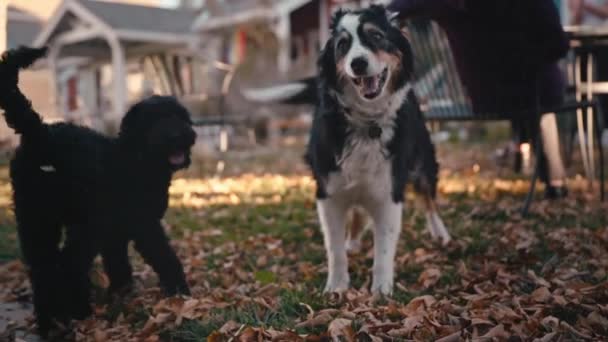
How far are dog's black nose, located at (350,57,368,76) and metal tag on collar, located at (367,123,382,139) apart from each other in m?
0.30

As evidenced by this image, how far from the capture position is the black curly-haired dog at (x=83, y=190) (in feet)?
8.49

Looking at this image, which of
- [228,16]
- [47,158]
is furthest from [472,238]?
[228,16]

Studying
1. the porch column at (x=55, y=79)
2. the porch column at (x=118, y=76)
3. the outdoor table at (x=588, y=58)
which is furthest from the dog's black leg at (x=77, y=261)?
the porch column at (x=55, y=79)

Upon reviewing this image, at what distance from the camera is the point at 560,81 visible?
4895 millimetres

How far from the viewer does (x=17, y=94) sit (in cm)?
251

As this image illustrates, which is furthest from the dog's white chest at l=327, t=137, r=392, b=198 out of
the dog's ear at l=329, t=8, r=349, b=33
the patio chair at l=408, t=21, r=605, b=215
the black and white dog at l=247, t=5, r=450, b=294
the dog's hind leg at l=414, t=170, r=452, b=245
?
the patio chair at l=408, t=21, r=605, b=215

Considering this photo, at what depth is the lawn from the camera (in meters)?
2.35

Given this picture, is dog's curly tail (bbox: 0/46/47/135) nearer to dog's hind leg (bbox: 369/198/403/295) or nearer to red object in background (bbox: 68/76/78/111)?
dog's hind leg (bbox: 369/198/403/295)

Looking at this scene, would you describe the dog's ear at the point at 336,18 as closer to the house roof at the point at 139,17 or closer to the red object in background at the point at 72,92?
the house roof at the point at 139,17

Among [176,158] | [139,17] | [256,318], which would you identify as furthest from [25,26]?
[256,318]

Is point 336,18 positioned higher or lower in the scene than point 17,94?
higher

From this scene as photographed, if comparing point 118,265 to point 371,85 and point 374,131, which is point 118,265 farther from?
point 371,85

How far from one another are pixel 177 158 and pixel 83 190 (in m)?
0.52

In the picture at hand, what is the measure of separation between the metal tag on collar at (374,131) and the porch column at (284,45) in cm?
1290
